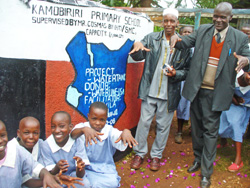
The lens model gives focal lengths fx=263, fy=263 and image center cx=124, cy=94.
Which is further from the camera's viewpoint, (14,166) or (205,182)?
(205,182)

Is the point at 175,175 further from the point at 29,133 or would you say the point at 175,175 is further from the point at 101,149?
the point at 29,133

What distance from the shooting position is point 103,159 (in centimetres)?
277

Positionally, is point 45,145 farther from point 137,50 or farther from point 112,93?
point 137,50

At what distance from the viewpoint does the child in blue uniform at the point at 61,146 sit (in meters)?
2.35

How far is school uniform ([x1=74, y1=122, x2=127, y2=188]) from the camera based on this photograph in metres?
2.64

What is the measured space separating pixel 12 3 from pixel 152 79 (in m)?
1.93

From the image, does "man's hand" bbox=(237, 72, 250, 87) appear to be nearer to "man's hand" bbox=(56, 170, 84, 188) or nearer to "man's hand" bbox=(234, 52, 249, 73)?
"man's hand" bbox=(234, 52, 249, 73)

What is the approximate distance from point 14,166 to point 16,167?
0.9 inches

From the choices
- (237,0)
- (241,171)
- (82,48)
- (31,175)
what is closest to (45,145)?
(31,175)

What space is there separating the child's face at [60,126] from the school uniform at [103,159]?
0.25 meters

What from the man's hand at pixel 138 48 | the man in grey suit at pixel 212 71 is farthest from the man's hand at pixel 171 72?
the man's hand at pixel 138 48

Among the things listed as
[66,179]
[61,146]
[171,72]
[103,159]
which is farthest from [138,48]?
[66,179]

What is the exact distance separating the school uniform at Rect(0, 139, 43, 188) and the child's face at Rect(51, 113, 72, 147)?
1.00 feet

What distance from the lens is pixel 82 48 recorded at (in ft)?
9.84
